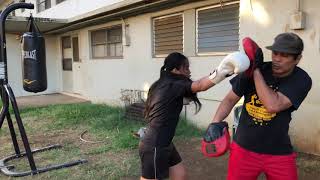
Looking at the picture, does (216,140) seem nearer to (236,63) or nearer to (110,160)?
(236,63)

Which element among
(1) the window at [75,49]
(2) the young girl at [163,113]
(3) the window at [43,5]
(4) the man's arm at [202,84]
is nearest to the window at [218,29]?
(2) the young girl at [163,113]

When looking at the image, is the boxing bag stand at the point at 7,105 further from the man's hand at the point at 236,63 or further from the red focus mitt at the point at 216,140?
the man's hand at the point at 236,63

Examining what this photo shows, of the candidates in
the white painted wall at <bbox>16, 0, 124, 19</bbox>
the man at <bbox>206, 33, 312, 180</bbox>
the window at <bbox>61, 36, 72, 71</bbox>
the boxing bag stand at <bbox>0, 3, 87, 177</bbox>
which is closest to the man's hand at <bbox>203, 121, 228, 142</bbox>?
the man at <bbox>206, 33, 312, 180</bbox>

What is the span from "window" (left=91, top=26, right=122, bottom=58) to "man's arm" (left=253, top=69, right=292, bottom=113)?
8620 millimetres

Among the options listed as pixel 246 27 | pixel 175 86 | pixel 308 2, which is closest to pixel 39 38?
pixel 175 86

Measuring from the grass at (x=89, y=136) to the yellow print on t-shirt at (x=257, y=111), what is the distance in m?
2.63

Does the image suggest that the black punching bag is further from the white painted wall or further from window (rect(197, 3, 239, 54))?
the white painted wall

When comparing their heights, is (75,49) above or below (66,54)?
above

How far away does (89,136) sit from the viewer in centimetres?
726

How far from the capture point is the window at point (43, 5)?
16.2 meters

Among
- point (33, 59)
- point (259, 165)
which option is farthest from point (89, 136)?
point (259, 165)

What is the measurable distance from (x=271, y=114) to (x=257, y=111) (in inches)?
4.0

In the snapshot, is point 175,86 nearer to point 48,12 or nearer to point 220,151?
point 220,151

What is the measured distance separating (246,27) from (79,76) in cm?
842
